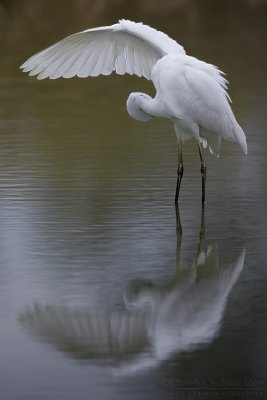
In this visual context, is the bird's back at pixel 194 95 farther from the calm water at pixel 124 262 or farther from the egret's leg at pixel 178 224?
the egret's leg at pixel 178 224

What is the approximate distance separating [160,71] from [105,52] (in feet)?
3.34

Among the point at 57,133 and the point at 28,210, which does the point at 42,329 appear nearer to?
the point at 28,210

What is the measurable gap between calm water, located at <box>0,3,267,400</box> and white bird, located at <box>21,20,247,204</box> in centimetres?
48

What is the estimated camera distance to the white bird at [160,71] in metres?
9.77

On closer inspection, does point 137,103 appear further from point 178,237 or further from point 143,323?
point 143,323

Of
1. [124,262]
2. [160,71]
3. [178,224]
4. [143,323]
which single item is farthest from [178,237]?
[143,323]

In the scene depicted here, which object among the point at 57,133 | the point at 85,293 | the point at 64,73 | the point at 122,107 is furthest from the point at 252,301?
the point at 122,107

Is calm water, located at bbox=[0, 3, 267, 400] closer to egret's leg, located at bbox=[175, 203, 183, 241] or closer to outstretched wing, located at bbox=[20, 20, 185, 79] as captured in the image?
egret's leg, located at bbox=[175, 203, 183, 241]

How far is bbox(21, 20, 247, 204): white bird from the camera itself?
9766 mm

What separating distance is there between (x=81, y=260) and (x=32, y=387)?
7.76ft

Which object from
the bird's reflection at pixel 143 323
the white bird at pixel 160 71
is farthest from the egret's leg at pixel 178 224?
the bird's reflection at pixel 143 323

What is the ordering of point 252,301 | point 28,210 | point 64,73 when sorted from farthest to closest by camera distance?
1. point 64,73
2. point 28,210
3. point 252,301

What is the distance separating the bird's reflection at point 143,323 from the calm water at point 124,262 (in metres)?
0.01

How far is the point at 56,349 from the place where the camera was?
19.1ft
